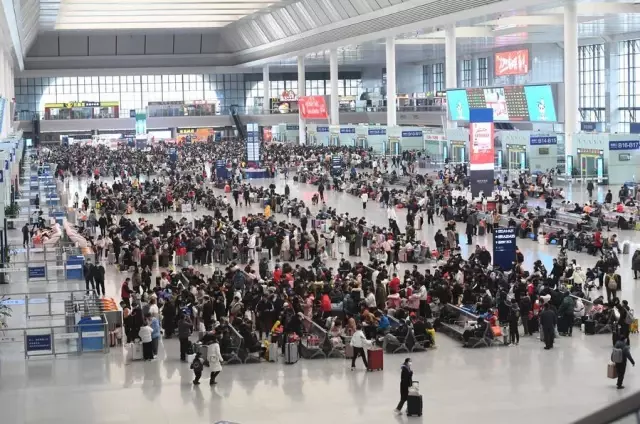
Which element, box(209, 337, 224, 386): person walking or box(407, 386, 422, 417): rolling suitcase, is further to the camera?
box(209, 337, 224, 386): person walking

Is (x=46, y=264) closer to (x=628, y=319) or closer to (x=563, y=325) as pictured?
(x=563, y=325)

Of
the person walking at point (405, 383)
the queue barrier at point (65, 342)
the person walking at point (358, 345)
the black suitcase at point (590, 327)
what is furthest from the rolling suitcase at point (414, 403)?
the queue barrier at point (65, 342)

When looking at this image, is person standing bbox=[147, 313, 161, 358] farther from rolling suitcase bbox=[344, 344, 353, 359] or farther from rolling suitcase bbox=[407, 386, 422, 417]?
rolling suitcase bbox=[407, 386, 422, 417]

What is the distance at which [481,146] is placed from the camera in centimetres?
2775

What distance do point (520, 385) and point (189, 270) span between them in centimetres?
913

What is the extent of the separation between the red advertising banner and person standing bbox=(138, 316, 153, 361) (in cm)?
1390

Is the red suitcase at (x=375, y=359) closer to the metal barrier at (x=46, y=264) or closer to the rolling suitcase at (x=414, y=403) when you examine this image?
the rolling suitcase at (x=414, y=403)

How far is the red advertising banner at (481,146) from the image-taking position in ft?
90.7

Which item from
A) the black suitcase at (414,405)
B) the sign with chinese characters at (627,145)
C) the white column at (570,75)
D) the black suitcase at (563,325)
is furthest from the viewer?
the white column at (570,75)

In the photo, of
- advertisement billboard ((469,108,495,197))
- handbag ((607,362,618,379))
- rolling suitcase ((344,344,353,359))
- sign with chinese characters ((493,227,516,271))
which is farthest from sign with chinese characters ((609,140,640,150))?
handbag ((607,362,618,379))

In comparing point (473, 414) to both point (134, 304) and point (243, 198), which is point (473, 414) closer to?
point (134, 304)

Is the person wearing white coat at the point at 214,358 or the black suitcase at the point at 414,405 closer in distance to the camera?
the black suitcase at the point at 414,405

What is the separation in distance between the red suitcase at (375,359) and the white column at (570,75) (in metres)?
32.0

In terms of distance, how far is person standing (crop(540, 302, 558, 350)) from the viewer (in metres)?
16.1
